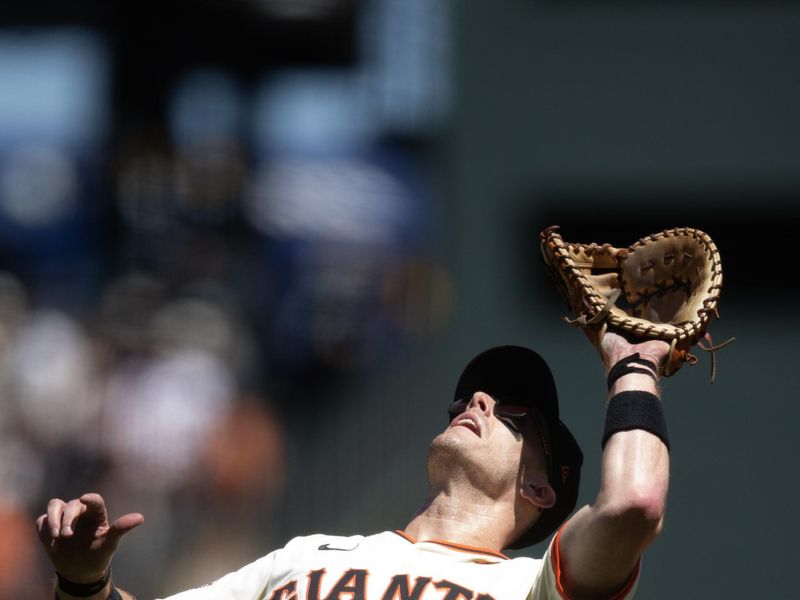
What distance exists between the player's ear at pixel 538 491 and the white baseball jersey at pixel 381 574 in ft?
0.75

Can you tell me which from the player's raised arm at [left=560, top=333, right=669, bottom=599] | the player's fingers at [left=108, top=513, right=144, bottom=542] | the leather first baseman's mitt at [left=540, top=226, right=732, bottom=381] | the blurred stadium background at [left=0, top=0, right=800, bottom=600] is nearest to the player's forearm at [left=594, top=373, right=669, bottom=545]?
the player's raised arm at [left=560, top=333, right=669, bottom=599]

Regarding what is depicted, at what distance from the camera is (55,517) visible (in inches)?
140

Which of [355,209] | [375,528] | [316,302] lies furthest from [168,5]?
[375,528]

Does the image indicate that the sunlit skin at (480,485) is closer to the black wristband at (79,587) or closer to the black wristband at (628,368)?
the black wristband at (628,368)

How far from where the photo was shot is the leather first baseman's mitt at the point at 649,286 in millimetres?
3484

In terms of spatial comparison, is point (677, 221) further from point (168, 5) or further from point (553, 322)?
point (168, 5)

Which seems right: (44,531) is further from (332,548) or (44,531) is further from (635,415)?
(635,415)

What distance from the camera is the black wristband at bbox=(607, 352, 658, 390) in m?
3.38

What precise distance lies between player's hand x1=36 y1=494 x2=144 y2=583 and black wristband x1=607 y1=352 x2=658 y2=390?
1.19 meters

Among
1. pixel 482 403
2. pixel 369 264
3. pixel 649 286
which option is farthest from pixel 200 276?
pixel 649 286

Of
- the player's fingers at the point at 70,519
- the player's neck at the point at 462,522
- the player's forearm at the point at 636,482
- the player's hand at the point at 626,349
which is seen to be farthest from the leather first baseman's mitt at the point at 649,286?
the player's fingers at the point at 70,519

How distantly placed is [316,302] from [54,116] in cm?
357

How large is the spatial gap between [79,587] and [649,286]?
1.60m

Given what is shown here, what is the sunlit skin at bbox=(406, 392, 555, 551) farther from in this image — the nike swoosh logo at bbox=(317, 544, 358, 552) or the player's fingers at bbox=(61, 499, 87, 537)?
the player's fingers at bbox=(61, 499, 87, 537)
